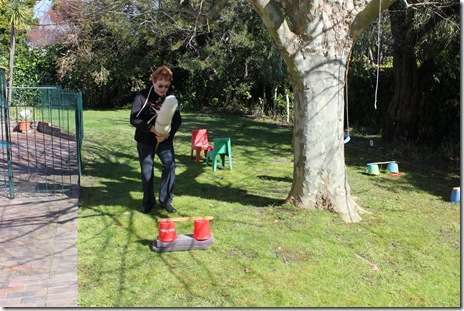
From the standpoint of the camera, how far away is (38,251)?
17.1 feet

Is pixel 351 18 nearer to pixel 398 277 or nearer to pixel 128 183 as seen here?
pixel 398 277

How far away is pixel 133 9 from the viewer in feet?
69.1

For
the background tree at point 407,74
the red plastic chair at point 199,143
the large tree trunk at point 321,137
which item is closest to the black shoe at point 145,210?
the large tree trunk at point 321,137

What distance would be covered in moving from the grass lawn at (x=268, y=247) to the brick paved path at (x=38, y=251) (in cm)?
16

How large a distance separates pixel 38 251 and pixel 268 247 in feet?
8.08

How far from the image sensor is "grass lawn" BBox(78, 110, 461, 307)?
14.0ft

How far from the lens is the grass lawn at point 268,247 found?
4.25 metres

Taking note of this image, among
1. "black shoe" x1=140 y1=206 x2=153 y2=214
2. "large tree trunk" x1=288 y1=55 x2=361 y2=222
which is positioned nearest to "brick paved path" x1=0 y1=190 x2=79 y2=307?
"black shoe" x1=140 y1=206 x2=153 y2=214

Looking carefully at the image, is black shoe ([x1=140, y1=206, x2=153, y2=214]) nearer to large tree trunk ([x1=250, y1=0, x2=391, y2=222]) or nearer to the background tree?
large tree trunk ([x1=250, y1=0, x2=391, y2=222])

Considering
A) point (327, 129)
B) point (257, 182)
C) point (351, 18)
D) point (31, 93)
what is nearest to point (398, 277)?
point (327, 129)

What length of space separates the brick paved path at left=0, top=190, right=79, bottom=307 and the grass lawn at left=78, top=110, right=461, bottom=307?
6.2 inches

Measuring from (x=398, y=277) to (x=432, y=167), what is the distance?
6450 millimetres

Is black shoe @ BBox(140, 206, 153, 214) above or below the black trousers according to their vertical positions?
below

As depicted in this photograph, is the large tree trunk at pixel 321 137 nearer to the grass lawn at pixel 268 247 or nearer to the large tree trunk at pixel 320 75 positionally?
the large tree trunk at pixel 320 75
